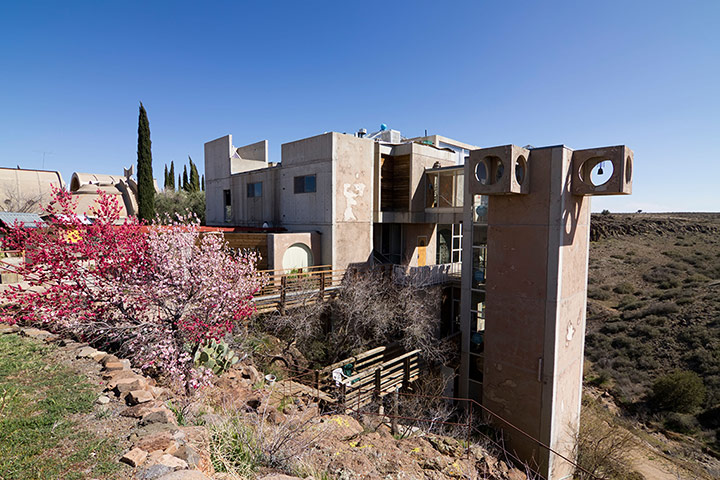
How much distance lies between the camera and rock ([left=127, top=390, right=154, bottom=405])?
17.7 feet

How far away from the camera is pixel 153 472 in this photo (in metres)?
3.58

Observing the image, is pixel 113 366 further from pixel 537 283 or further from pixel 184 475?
pixel 537 283

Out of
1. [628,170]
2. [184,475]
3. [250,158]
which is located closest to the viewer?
[184,475]

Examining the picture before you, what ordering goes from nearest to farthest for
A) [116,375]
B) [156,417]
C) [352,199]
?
[156,417]
[116,375]
[352,199]

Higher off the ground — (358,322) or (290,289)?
(290,289)

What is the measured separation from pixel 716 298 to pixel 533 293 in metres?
24.3

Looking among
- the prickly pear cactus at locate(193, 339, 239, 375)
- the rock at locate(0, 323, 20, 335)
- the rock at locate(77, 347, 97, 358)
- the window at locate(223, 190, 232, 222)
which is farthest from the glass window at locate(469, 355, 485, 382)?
the window at locate(223, 190, 232, 222)

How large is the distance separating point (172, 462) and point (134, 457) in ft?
1.30

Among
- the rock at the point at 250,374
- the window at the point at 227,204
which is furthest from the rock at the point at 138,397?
the window at the point at 227,204

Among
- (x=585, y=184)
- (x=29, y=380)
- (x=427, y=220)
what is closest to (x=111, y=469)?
(x=29, y=380)

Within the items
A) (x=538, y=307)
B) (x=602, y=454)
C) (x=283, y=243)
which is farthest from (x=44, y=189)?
(x=602, y=454)

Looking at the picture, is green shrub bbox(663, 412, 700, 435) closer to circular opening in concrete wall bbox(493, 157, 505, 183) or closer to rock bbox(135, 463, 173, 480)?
circular opening in concrete wall bbox(493, 157, 505, 183)

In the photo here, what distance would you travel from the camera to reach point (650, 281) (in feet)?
105

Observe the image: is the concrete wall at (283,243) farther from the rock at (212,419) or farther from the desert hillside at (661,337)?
the desert hillside at (661,337)
